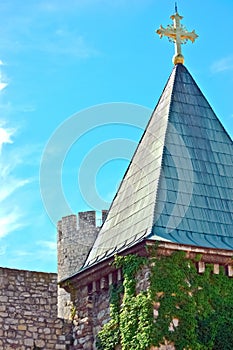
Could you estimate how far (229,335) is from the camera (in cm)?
1667

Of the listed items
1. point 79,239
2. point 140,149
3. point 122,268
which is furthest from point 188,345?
point 79,239

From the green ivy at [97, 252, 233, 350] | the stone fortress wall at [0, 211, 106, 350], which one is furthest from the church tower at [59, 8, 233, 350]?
the stone fortress wall at [0, 211, 106, 350]

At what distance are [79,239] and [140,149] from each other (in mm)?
15207

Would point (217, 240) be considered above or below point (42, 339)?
above

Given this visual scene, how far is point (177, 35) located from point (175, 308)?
20.2 feet

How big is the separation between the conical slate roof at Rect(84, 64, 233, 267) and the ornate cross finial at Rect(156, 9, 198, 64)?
0.68ft

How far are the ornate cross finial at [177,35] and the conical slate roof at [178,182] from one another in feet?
0.68

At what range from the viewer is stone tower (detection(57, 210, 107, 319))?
3421cm

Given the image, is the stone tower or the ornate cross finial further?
the stone tower

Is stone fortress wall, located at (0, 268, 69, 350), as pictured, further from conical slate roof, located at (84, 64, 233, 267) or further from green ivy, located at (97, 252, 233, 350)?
green ivy, located at (97, 252, 233, 350)

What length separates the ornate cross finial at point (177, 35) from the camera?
20219 millimetres

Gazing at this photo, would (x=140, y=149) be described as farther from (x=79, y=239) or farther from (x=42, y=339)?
→ (x=79, y=239)

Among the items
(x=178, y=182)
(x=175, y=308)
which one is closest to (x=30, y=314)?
(x=175, y=308)

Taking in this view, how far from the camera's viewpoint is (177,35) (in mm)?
20266
